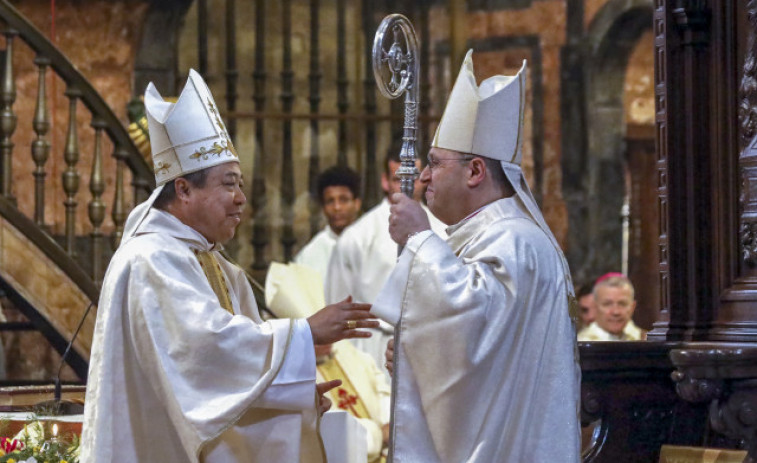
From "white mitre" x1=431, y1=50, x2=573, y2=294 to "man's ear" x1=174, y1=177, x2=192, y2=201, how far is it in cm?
73

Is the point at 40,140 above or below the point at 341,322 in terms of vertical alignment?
above

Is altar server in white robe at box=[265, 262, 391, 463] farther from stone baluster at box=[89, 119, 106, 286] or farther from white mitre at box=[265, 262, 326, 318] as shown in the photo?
stone baluster at box=[89, 119, 106, 286]

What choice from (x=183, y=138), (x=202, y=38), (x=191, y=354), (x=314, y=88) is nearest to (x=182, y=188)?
(x=183, y=138)

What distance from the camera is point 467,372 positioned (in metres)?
4.29

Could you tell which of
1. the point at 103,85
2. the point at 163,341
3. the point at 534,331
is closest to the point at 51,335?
the point at 103,85

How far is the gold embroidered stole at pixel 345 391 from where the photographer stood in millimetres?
7934

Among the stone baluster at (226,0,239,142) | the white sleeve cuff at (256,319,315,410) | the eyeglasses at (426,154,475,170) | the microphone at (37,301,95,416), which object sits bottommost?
the microphone at (37,301,95,416)

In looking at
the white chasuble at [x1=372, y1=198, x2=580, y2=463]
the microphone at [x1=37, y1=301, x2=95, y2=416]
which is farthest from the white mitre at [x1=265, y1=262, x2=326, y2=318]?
the white chasuble at [x1=372, y1=198, x2=580, y2=463]

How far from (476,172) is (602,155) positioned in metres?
6.83

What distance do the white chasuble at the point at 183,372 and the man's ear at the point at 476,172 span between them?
0.63m

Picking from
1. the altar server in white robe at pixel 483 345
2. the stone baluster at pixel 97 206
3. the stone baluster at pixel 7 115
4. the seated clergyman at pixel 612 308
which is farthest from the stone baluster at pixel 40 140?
the altar server in white robe at pixel 483 345

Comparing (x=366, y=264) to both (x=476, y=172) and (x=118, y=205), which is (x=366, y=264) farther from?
(x=476, y=172)

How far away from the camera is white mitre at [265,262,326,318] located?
787 cm

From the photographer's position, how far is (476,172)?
458 centimetres
